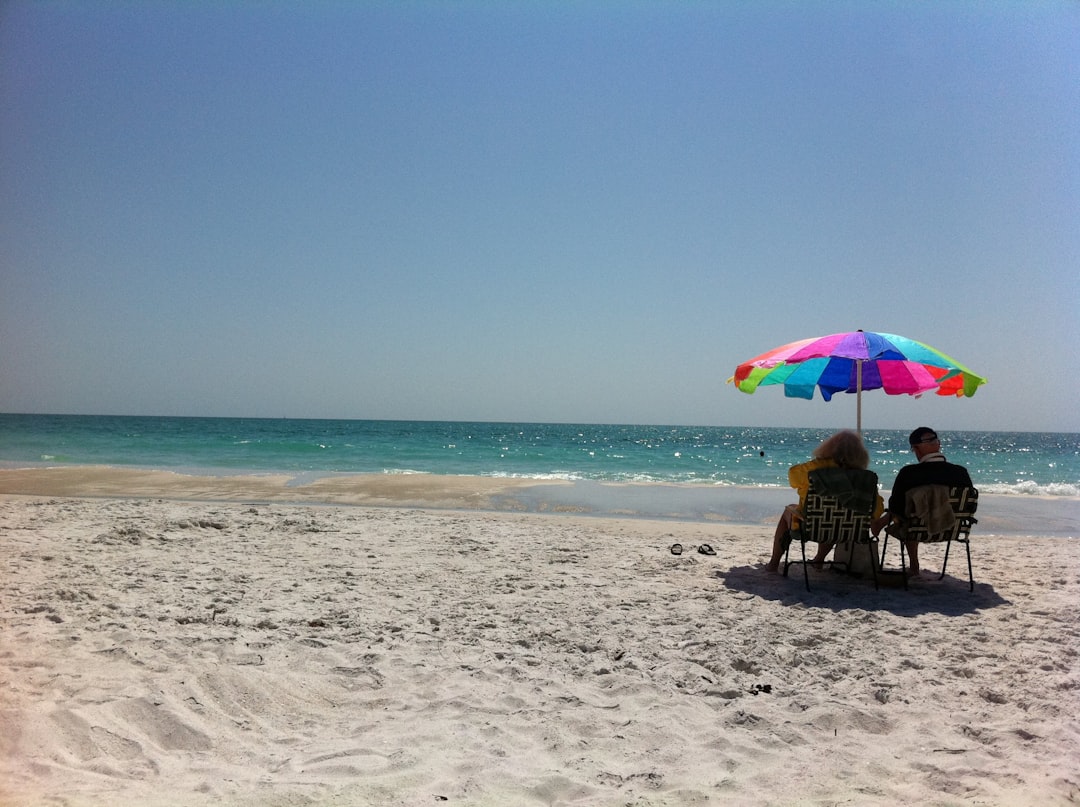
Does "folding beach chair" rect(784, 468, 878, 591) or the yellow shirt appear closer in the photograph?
"folding beach chair" rect(784, 468, 878, 591)

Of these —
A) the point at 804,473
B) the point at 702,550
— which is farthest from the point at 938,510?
the point at 702,550

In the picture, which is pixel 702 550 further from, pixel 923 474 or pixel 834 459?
pixel 923 474

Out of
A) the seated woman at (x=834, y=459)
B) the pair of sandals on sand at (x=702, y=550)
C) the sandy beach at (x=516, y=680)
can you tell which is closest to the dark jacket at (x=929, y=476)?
the seated woman at (x=834, y=459)

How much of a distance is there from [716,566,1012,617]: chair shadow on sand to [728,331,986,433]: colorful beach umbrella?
1.43 metres

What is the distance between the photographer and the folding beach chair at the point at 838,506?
5379mm

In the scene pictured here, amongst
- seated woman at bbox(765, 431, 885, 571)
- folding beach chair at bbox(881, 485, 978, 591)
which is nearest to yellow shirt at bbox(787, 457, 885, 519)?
seated woman at bbox(765, 431, 885, 571)

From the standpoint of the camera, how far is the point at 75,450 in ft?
95.9

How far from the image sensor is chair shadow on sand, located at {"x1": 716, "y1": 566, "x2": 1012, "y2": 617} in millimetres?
5188

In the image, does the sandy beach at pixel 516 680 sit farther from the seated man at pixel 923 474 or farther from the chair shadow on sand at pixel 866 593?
the seated man at pixel 923 474

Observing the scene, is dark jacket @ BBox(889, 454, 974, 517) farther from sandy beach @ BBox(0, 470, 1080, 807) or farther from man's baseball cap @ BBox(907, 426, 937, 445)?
sandy beach @ BBox(0, 470, 1080, 807)

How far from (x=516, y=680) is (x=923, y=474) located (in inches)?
150

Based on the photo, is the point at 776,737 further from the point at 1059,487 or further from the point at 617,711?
the point at 1059,487

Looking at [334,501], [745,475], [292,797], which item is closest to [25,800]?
[292,797]

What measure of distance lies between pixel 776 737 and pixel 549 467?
21.2m
